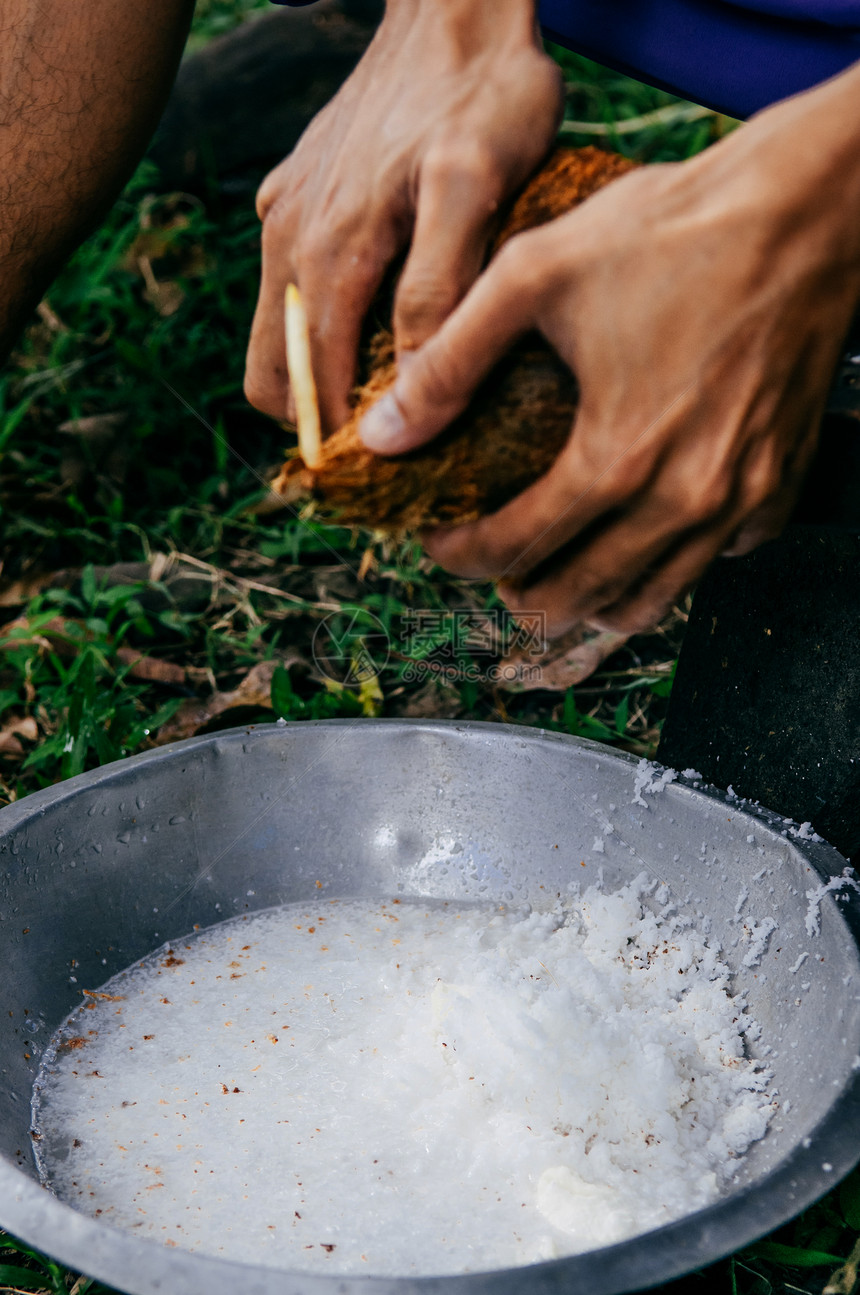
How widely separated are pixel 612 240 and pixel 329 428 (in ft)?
1.06

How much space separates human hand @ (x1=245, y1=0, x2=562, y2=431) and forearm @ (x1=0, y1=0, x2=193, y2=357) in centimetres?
56

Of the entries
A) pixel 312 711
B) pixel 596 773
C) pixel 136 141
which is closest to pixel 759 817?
pixel 596 773

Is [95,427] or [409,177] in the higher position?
[409,177]

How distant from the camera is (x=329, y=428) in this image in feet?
3.59

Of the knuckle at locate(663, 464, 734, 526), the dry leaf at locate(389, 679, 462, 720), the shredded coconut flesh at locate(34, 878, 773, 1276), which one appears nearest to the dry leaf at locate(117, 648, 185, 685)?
the dry leaf at locate(389, 679, 462, 720)

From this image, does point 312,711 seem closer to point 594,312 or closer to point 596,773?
point 596,773

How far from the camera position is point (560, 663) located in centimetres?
223

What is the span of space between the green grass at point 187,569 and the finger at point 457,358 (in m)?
0.87

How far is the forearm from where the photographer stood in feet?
5.16

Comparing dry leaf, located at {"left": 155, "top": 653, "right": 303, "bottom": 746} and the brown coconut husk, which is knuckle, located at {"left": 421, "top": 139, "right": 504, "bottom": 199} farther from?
dry leaf, located at {"left": 155, "top": 653, "right": 303, "bottom": 746}

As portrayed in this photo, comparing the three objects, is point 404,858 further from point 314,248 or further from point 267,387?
point 314,248

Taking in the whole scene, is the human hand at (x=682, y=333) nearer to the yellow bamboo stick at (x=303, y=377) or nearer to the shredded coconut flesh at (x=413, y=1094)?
the yellow bamboo stick at (x=303, y=377)

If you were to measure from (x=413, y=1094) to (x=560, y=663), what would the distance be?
119 centimetres

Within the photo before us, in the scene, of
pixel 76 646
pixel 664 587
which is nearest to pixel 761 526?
pixel 664 587
